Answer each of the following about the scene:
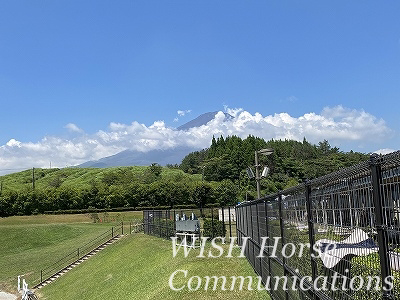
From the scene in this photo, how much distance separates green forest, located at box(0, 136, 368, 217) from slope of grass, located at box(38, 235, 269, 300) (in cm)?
4580

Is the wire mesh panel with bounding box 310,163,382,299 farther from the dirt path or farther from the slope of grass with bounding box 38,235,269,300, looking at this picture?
the dirt path

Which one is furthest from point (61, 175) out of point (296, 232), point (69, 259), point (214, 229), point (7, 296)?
point (296, 232)

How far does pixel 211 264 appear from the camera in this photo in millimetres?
14273

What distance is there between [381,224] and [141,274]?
16.8 m

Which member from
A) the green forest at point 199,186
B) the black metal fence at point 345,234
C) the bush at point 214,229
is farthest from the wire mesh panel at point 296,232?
the green forest at point 199,186

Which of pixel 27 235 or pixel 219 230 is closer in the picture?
pixel 219 230

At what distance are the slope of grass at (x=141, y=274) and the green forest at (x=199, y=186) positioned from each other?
45.8 metres

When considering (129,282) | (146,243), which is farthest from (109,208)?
(129,282)

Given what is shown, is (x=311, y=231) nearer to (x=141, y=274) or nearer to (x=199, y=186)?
(x=141, y=274)

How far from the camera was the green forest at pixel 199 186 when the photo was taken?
2923 inches

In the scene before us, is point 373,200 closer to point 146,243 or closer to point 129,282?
point 129,282

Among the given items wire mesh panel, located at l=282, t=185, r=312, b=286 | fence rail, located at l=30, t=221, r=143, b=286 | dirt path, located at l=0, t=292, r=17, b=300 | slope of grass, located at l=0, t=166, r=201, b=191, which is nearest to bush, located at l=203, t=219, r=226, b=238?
fence rail, located at l=30, t=221, r=143, b=286

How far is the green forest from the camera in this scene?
74.2 meters

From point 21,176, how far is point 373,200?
16840cm
